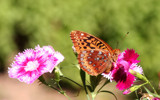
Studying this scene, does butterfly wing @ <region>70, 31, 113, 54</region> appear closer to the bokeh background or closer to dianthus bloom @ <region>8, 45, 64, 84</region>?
dianthus bloom @ <region>8, 45, 64, 84</region>

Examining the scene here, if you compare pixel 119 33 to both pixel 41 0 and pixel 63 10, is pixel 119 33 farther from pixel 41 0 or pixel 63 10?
pixel 41 0

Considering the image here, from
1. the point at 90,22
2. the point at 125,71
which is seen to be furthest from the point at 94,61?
the point at 90,22

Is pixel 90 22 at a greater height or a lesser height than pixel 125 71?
greater

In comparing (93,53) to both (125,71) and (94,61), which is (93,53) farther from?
(125,71)

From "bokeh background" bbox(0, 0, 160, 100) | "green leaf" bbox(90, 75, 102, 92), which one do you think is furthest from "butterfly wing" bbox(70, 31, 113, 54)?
"bokeh background" bbox(0, 0, 160, 100)

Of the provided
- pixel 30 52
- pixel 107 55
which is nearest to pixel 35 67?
pixel 30 52

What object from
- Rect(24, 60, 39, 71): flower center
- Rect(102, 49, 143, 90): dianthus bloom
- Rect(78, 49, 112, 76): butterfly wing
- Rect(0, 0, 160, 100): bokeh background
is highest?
Rect(0, 0, 160, 100): bokeh background

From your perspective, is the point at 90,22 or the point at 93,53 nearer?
the point at 93,53
